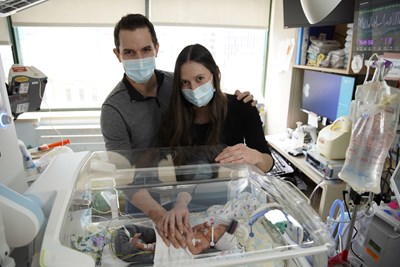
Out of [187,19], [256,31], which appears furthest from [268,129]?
[187,19]

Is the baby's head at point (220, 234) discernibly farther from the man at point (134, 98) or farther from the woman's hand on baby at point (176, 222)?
the man at point (134, 98)

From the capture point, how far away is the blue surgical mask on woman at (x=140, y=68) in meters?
1.42

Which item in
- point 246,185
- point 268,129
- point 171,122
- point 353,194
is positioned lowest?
point 268,129

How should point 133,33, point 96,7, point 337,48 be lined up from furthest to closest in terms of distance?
point 96,7 < point 337,48 < point 133,33

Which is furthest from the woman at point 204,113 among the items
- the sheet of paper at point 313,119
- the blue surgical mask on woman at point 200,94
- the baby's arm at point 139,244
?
the sheet of paper at point 313,119

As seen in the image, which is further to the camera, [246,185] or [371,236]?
[371,236]

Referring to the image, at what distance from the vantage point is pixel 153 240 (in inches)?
39.2

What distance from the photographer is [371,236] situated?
1430 millimetres

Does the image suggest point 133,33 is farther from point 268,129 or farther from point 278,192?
point 268,129

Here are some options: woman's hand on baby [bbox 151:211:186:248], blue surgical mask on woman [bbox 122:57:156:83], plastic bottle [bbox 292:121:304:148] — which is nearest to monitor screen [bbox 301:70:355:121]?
plastic bottle [bbox 292:121:304:148]

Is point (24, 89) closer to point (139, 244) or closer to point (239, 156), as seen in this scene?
point (139, 244)

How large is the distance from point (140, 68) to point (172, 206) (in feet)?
2.45

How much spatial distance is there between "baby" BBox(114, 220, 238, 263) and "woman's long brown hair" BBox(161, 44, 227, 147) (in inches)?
19.5

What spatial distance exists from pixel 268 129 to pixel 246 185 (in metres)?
2.45
